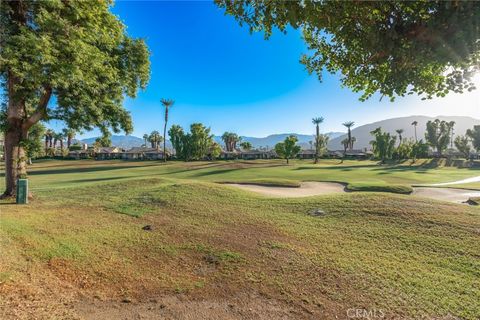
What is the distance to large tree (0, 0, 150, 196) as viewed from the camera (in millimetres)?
8547

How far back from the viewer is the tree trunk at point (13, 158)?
12.4 m

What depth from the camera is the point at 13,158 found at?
41.1 ft

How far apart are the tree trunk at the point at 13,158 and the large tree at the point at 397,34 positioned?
12.4 m

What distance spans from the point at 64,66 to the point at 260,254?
29.6 feet

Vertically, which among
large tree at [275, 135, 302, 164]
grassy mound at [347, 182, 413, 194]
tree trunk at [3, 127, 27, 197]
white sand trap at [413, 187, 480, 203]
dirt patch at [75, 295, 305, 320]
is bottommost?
dirt patch at [75, 295, 305, 320]


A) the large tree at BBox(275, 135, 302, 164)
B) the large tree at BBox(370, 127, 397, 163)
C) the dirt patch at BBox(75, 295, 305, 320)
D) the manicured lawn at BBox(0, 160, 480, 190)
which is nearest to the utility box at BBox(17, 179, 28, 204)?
the manicured lawn at BBox(0, 160, 480, 190)

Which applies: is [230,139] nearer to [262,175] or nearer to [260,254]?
[262,175]

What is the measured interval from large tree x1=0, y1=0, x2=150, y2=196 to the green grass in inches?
177

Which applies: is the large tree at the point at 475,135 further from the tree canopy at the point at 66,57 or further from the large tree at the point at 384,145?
the tree canopy at the point at 66,57

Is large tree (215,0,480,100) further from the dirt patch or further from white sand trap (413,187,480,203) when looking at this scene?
white sand trap (413,187,480,203)

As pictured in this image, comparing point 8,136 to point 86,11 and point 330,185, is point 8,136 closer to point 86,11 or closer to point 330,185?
point 86,11

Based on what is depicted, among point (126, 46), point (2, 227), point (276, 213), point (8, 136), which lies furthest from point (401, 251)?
point (8, 136)

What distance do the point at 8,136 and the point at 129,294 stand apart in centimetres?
1218

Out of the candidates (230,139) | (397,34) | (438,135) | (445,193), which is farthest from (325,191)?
(230,139)
